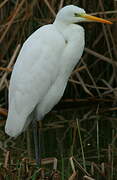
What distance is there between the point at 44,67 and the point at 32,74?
10 cm

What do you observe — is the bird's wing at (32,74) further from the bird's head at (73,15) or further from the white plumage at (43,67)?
the bird's head at (73,15)

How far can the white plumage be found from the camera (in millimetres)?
4613

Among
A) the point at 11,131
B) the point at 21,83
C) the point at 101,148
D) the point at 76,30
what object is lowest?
the point at 101,148

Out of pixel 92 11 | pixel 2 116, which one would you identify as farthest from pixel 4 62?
pixel 92 11

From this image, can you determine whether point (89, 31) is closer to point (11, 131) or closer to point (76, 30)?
point (76, 30)

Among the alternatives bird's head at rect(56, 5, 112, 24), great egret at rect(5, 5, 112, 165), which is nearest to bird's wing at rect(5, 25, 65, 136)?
great egret at rect(5, 5, 112, 165)

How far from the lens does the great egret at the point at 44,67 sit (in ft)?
15.1

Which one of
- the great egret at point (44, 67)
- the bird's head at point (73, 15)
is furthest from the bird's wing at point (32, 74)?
the bird's head at point (73, 15)

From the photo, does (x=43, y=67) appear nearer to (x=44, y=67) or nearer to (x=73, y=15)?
(x=44, y=67)

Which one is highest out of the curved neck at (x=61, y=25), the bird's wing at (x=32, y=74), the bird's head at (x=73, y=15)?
the bird's head at (x=73, y=15)

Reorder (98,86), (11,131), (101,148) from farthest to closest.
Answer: (98,86) < (101,148) < (11,131)

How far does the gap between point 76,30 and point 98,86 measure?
1930mm

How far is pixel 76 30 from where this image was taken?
4.75 m

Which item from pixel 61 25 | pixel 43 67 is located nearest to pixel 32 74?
pixel 43 67
